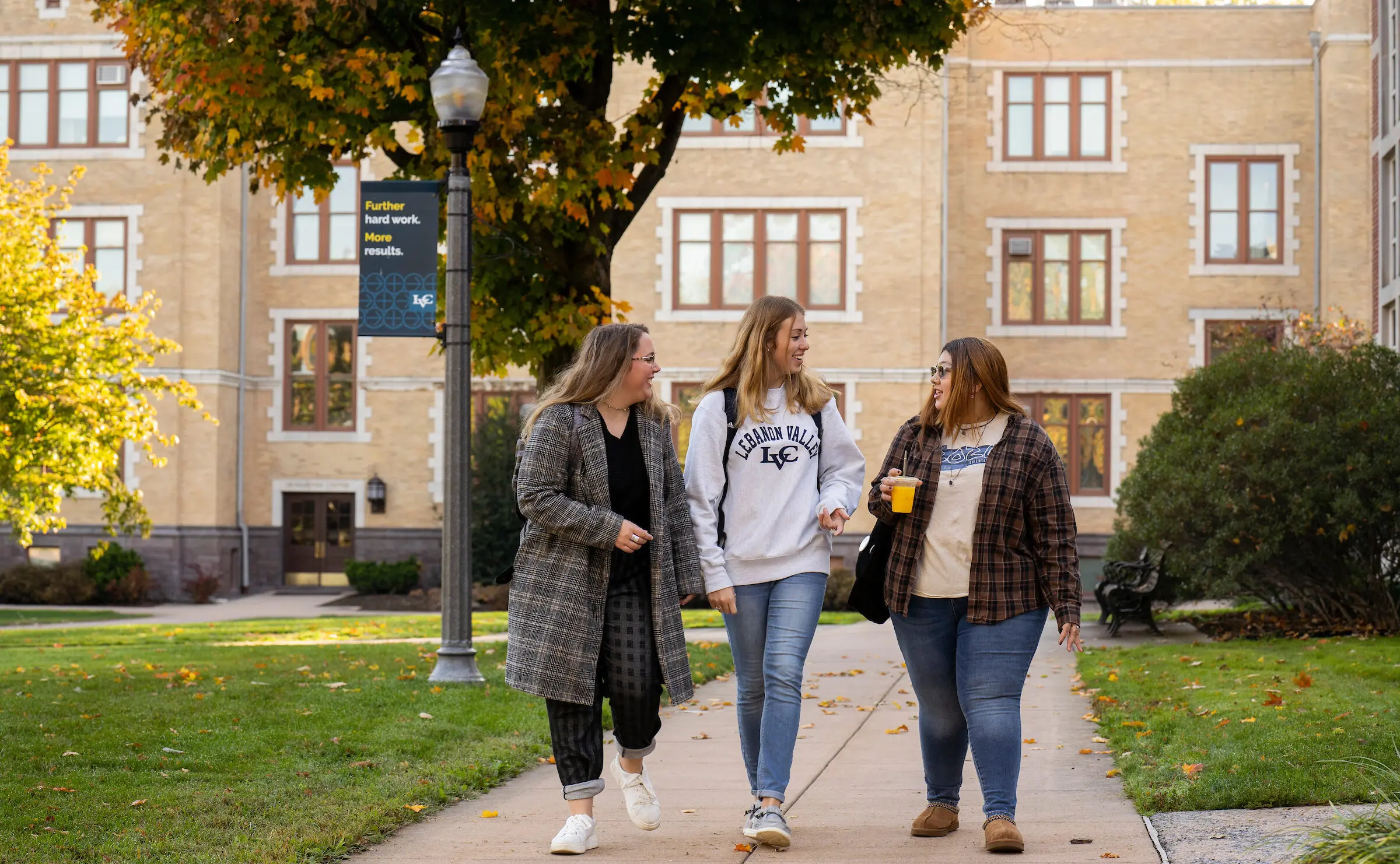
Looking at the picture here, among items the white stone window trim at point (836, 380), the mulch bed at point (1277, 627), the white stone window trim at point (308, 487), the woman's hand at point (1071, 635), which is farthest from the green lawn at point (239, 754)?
the white stone window trim at point (308, 487)

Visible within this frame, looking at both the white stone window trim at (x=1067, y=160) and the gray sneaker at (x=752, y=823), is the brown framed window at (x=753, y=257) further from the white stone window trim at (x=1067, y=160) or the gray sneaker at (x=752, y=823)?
the gray sneaker at (x=752, y=823)

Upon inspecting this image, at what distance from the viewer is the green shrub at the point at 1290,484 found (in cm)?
1480

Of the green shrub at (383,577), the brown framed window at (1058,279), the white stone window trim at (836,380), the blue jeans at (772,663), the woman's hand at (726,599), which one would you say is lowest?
the green shrub at (383,577)

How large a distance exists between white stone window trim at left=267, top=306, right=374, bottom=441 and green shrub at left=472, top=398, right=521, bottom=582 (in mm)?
3349

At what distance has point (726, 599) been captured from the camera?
5871mm

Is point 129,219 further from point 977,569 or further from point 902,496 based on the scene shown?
point 977,569

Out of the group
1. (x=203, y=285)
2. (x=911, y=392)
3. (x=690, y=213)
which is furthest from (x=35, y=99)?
(x=911, y=392)

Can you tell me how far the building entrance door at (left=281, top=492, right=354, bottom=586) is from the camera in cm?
3144

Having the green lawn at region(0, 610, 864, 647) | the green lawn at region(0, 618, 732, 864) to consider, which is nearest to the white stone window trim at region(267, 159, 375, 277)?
the green lawn at region(0, 610, 864, 647)

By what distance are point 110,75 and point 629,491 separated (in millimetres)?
27959

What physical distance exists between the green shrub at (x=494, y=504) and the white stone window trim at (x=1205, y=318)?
13.1 m

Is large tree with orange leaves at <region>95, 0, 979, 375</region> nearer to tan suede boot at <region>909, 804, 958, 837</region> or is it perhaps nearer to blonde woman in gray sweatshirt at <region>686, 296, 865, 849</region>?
blonde woman in gray sweatshirt at <region>686, 296, 865, 849</region>

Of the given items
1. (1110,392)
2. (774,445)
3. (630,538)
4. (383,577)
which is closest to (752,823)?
(630,538)

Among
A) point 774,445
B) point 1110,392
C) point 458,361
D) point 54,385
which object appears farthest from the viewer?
point 1110,392
